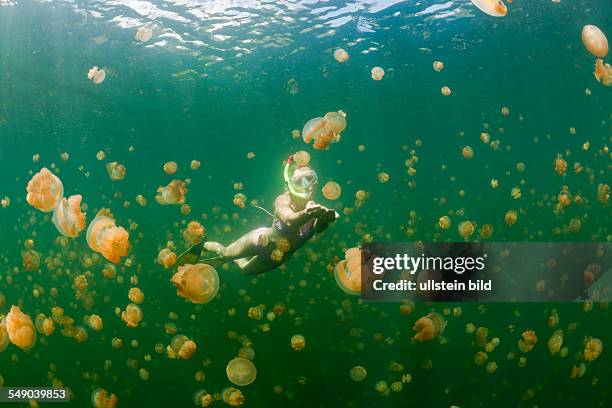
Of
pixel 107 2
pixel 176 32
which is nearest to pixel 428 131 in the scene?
pixel 176 32

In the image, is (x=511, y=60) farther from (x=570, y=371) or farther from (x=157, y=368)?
(x=157, y=368)

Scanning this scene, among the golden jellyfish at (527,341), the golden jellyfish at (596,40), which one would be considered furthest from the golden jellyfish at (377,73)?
the golden jellyfish at (527,341)

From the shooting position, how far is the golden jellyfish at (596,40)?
20.9 feet

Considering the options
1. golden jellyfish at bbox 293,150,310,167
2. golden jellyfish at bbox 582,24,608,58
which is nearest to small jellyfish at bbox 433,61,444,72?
golden jellyfish at bbox 582,24,608,58

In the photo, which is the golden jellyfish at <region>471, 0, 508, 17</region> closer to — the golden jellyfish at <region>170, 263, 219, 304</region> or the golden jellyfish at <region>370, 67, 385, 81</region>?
the golden jellyfish at <region>370, 67, 385, 81</region>

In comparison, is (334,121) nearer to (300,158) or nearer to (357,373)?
(300,158)

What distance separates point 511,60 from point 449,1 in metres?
1.34

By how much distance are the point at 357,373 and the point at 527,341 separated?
2.02 meters

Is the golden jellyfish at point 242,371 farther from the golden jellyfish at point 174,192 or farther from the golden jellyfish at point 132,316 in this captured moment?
the golden jellyfish at point 174,192

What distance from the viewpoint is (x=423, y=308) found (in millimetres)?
6246

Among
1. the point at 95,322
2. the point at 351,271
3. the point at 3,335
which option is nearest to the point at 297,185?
the point at 351,271

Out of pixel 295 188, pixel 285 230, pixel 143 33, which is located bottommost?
pixel 285 230

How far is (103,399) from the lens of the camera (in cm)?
592

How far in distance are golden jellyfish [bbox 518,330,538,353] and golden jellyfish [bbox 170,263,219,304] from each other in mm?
3579
